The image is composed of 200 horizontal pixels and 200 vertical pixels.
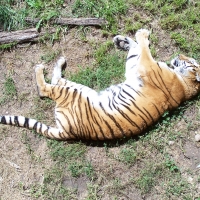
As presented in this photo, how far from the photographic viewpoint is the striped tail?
582 centimetres

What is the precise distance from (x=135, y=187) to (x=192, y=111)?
1140 mm

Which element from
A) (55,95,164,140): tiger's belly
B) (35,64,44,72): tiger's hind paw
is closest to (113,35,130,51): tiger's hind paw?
(55,95,164,140): tiger's belly

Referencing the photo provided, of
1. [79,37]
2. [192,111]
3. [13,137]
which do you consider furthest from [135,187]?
[79,37]

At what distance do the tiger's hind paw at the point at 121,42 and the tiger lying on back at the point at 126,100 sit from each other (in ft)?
0.64

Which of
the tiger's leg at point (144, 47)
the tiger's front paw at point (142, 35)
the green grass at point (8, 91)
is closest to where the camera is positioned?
the tiger's leg at point (144, 47)

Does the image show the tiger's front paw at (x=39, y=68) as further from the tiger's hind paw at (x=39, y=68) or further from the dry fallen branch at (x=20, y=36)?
the dry fallen branch at (x=20, y=36)

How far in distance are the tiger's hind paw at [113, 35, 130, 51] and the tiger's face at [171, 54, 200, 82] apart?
61 cm

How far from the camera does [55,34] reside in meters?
6.25

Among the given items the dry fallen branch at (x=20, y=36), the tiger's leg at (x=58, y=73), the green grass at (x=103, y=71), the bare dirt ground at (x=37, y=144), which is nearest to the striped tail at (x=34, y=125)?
the bare dirt ground at (x=37, y=144)

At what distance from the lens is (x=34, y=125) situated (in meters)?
5.89

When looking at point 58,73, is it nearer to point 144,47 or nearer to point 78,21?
point 78,21

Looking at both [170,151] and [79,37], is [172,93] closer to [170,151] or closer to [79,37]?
[170,151]

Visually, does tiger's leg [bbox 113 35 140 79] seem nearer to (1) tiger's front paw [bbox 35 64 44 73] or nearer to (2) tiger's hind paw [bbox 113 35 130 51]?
(2) tiger's hind paw [bbox 113 35 130 51]

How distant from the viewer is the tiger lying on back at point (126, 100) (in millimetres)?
5641
